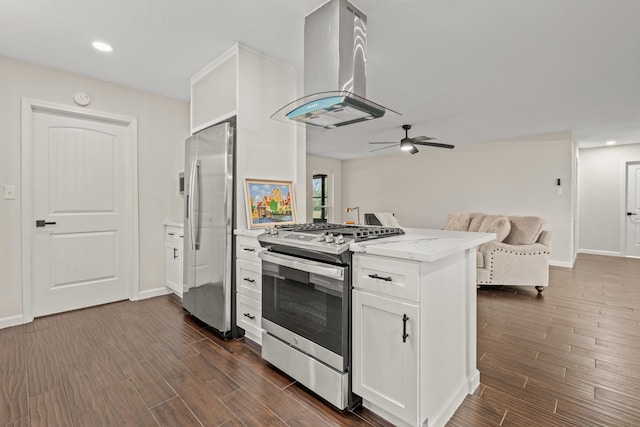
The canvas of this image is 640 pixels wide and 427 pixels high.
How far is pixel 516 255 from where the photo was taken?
3.95 m

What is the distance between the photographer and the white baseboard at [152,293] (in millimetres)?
3545

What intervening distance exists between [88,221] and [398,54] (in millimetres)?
3556

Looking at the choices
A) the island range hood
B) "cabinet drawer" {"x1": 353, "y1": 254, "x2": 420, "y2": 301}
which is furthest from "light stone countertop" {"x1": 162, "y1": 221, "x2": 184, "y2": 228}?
"cabinet drawer" {"x1": 353, "y1": 254, "x2": 420, "y2": 301}

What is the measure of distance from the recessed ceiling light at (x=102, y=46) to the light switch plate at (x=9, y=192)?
150 cm

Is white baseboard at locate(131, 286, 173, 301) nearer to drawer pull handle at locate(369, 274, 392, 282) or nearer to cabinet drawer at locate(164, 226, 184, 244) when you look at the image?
cabinet drawer at locate(164, 226, 184, 244)

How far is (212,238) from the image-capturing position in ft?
8.79

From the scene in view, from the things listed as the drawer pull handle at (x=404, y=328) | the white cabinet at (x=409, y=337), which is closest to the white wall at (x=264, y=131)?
the white cabinet at (x=409, y=337)

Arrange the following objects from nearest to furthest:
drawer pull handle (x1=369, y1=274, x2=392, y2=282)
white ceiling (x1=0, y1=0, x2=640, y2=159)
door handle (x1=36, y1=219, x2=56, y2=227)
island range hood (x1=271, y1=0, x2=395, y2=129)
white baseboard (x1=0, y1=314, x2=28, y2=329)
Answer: drawer pull handle (x1=369, y1=274, x2=392, y2=282)
island range hood (x1=271, y1=0, x2=395, y2=129)
white ceiling (x1=0, y1=0, x2=640, y2=159)
white baseboard (x1=0, y1=314, x2=28, y2=329)
door handle (x1=36, y1=219, x2=56, y2=227)

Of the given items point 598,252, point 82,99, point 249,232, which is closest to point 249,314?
point 249,232

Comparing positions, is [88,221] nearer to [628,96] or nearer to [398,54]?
[398,54]

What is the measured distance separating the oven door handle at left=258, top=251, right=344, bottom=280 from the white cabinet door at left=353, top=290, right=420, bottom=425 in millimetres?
146

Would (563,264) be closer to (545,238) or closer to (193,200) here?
(545,238)

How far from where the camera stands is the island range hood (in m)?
1.92

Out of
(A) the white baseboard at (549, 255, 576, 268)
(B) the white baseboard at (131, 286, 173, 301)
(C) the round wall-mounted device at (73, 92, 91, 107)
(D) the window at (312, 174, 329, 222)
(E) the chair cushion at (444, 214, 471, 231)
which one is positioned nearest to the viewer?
(C) the round wall-mounted device at (73, 92, 91, 107)
